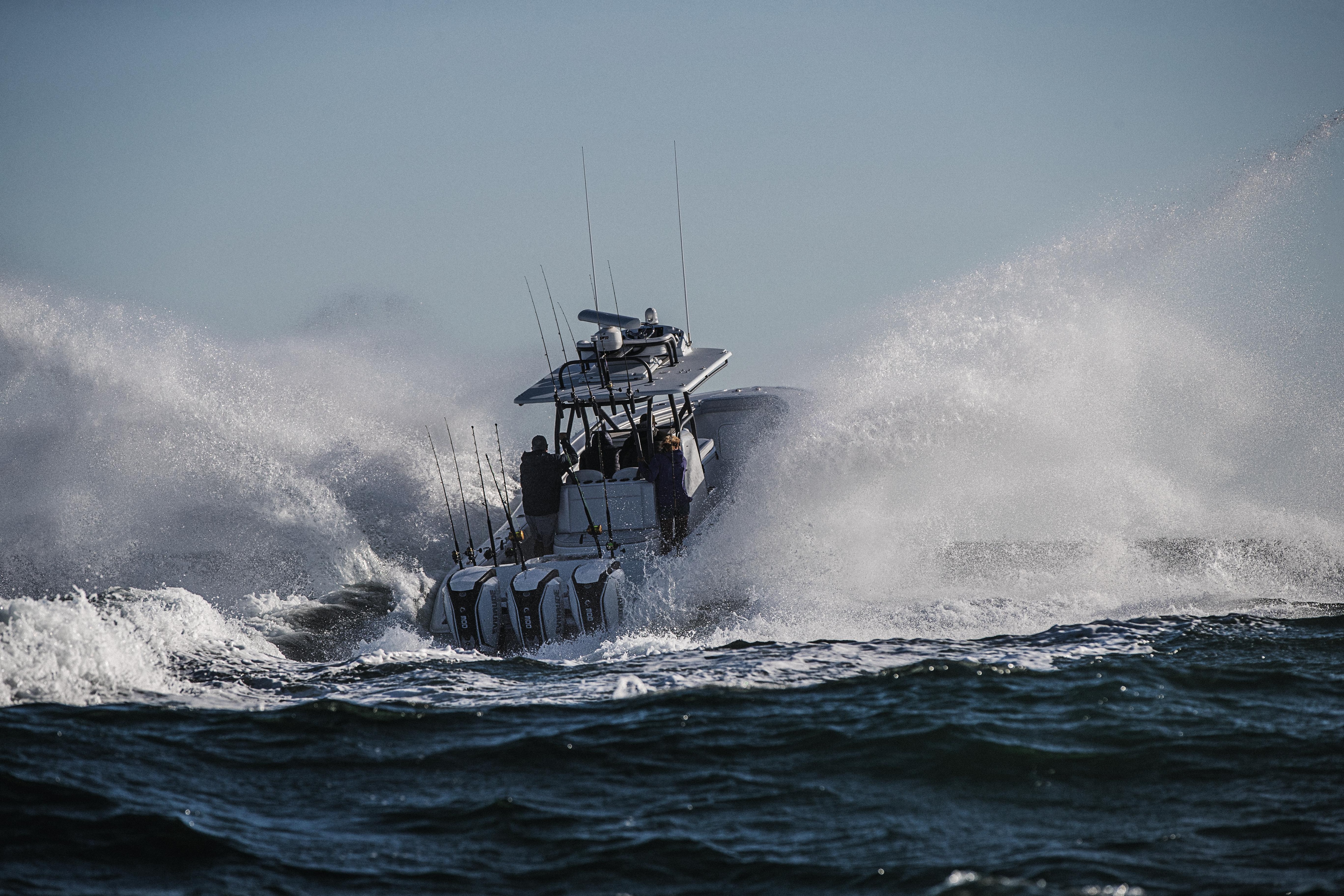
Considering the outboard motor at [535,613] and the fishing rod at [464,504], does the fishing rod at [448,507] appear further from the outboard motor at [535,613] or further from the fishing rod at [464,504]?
the outboard motor at [535,613]

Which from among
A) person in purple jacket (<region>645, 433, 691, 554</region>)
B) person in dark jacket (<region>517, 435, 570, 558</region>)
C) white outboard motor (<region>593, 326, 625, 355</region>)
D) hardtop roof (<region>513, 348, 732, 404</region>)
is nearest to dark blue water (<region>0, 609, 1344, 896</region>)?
person in purple jacket (<region>645, 433, 691, 554</region>)

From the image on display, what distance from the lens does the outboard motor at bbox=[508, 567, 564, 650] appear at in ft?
31.2

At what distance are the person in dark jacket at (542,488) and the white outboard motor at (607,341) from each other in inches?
57.1

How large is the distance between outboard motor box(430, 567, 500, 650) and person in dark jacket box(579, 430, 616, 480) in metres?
3.31

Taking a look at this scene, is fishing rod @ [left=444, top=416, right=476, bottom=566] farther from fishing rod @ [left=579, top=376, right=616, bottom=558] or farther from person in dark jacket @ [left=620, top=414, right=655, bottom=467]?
person in dark jacket @ [left=620, top=414, right=655, bottom=467]

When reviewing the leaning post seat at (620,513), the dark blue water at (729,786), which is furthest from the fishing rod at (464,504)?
the dark blue water at (729,786)

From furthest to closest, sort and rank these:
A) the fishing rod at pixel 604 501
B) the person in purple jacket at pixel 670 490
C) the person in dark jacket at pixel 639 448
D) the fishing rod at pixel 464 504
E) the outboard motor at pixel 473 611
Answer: the person in dark jacket at pixel 639 448 → the person in purple jacket at pixel 670 490 → the fishing rod at pixel 464 504 → the fishing rod at pixel 604 501 → the outboard motor at pixel 473 611

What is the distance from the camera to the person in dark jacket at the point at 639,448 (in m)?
12.2

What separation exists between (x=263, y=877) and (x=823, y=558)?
7495mm

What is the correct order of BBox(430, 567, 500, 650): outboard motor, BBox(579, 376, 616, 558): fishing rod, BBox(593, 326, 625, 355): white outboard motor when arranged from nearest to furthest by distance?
BBox(430, 567, 500, 650): outboard motor
BBox(579, 376, 616, 558): fishing rod
BBox(593, 326, 625, 355): white outboard motor

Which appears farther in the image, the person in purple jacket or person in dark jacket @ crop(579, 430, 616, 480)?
person in dark jacket @ crop(579, 430, 616, 480)

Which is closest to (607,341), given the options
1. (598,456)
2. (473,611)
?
(598,456)

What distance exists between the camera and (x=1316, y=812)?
15.8 feet

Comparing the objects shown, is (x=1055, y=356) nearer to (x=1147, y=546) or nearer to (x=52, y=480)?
(x=1147, y=546)
